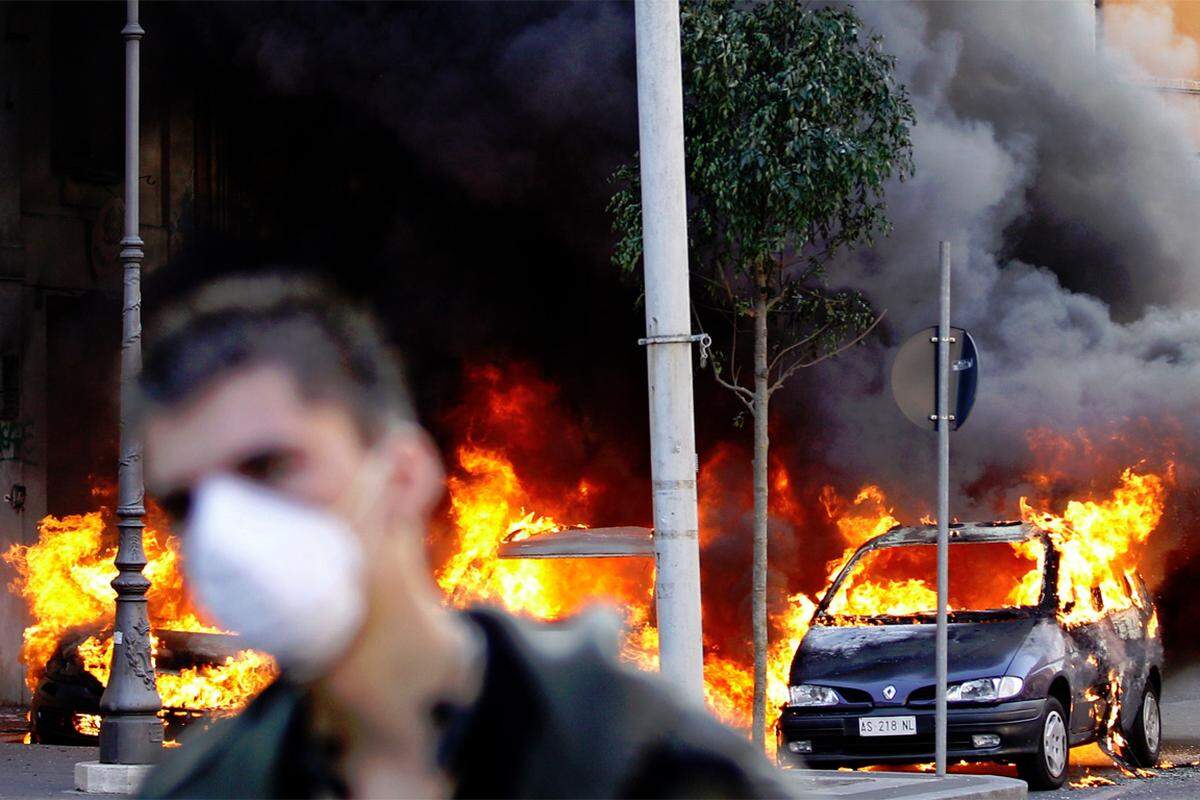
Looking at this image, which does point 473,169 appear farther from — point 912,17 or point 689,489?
point 689,489

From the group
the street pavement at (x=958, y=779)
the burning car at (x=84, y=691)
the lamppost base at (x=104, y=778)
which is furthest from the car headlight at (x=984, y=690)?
the burning car at (x=84, y=691)

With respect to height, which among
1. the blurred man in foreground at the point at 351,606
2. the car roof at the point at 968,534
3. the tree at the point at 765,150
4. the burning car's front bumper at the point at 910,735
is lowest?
the burning car's front bumper at the point at 910,735

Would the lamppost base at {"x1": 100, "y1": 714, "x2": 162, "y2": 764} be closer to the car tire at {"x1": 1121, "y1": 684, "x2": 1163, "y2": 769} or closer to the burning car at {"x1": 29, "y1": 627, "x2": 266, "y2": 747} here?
the burning car at {"x1": 29, "y1": 627, "x2": 266, "y2": 747}

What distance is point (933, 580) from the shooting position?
11984 millimetres

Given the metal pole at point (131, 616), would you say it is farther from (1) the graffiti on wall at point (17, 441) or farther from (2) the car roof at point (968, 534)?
(1) the graffiti on wall at point (17, 441)

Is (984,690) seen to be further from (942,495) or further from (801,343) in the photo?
(801,343)

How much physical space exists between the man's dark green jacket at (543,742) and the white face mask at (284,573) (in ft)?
0.25

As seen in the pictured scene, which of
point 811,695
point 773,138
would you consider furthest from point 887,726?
point 773,138

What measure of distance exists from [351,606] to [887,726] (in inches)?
398

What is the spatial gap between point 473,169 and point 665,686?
63.9 feet

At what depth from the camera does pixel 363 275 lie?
824 inches

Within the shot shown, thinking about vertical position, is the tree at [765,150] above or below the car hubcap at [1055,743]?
above

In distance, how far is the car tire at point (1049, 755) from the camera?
1070 cm

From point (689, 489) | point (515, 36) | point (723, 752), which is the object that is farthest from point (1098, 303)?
point (723, 752)
